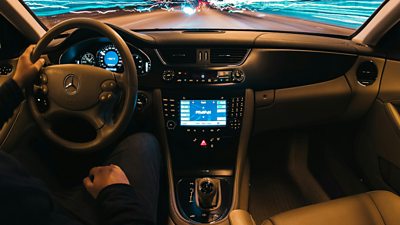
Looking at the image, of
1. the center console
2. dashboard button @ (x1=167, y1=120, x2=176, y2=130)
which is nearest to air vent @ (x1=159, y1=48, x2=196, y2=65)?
the center console

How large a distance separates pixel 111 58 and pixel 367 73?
1.29m

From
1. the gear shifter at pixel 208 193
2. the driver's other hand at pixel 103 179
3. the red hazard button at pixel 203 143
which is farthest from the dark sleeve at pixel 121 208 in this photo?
the red hazard button at pixel 203 143

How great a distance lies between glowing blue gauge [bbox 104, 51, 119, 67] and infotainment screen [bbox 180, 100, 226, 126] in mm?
375

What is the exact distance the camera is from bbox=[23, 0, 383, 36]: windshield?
7.49 ft

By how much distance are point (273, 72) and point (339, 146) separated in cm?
75

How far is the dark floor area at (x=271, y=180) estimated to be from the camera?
2268 millimetres

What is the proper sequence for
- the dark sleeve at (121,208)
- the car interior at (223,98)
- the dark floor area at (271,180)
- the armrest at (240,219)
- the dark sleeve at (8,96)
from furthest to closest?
the dark floor area at (271,180) → the car interior at (223,98) → the dark sleeve at (8,96) → the armrest at (240,219) → the dark sleeve at (121,208)

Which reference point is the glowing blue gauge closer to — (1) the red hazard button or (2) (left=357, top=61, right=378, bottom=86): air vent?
(1) the red hazard button

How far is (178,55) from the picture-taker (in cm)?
199

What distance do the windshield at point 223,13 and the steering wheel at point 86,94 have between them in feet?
2.68

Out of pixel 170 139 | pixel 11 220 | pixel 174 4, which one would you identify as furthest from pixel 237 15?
pixel 11 220

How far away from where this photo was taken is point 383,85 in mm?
2039

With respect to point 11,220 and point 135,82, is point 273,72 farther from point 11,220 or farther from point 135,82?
point 11,220

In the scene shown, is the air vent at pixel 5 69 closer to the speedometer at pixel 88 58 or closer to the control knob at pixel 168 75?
the speedometer at pixel 88 58
